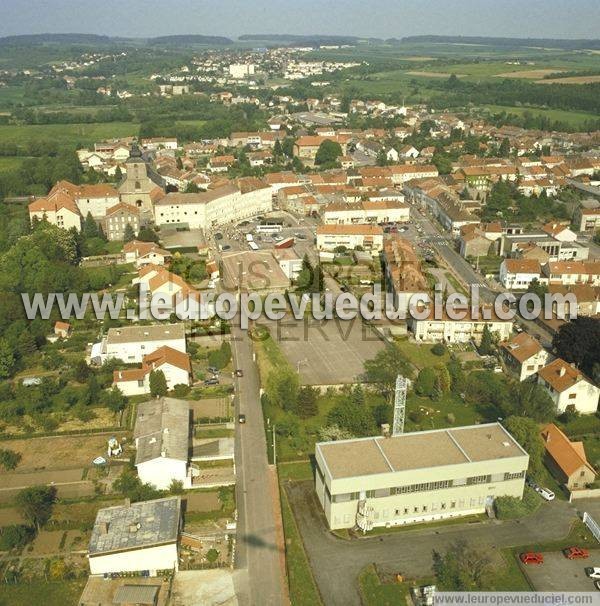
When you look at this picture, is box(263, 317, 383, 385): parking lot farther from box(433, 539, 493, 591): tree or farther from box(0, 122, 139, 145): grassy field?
box(0, 122, 139, 145): grassy field

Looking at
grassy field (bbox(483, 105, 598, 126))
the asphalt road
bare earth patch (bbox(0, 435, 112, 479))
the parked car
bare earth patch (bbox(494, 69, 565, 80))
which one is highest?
bare earth patch (bbox(494, 69, 565, 80))

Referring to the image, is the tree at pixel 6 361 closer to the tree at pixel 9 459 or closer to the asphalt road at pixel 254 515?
the tree at pixel 9 459

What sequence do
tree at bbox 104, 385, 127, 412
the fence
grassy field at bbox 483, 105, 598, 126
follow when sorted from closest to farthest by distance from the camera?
1. the fence
2. tree at bbox 104, 385, 127, 412
3. grassy field at bbox 483, 105, 598, 126

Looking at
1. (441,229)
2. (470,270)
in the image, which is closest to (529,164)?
(441,229)

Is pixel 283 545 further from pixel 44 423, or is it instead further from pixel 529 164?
pixel 529 164

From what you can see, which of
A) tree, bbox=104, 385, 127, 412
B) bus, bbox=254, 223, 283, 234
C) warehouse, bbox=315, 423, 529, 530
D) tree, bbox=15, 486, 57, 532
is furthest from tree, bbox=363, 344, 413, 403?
bus, bbox=254, 223, 283, 234

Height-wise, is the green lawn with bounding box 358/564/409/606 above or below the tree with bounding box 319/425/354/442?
below

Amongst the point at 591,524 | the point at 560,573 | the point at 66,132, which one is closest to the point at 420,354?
the point at 591,524
